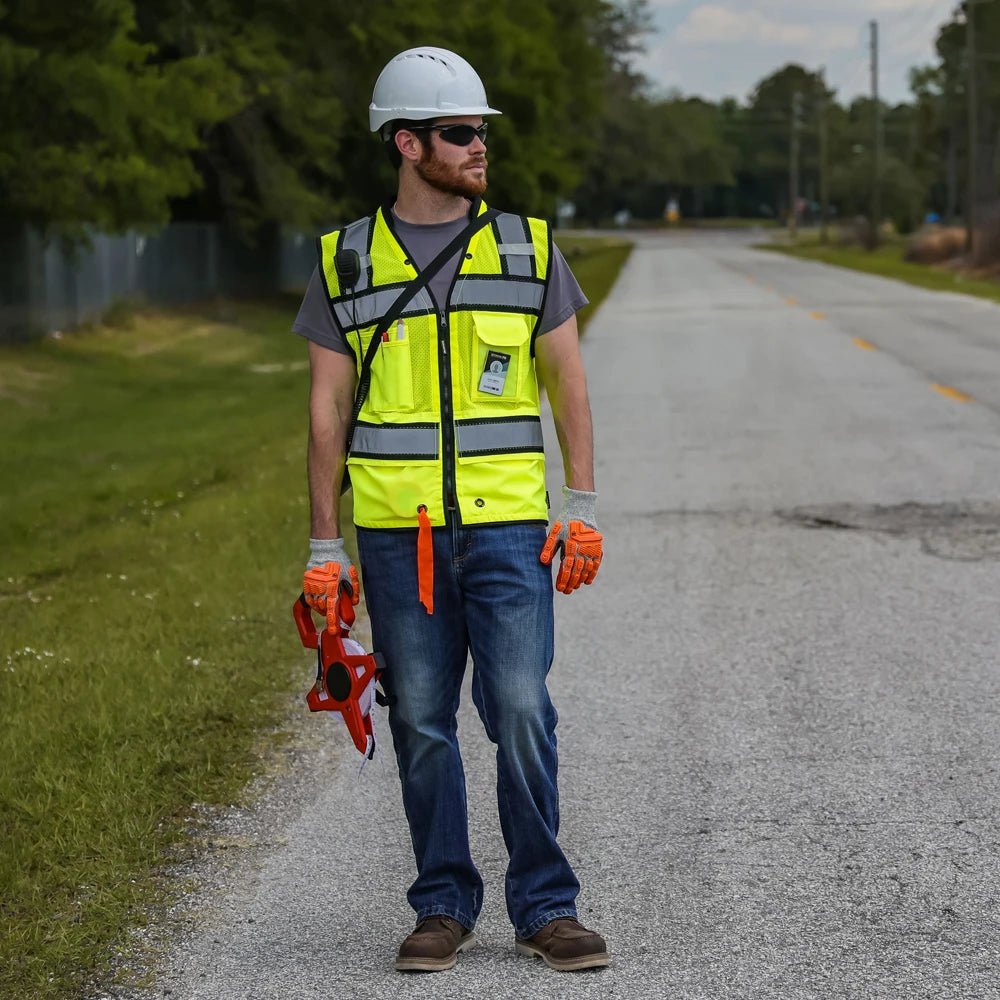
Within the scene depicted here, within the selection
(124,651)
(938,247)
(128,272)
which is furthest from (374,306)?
(938,247)

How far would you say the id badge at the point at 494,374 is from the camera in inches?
164

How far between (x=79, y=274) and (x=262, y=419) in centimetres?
964

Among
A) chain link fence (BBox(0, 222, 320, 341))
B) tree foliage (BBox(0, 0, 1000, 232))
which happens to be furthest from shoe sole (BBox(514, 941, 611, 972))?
chain link fence (BBox(0, 222, 320, 341))

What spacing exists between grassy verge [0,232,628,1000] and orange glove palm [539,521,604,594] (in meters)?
1.41

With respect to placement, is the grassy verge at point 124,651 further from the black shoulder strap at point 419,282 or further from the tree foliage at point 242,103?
the tree foliage at point 242,103

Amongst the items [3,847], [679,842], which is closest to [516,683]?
[679,842]

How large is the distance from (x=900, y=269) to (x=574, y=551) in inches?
2106

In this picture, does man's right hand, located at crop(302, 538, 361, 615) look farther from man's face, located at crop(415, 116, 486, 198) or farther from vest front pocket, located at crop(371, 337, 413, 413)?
man's face, located at crop(415, 116, 486, 198)

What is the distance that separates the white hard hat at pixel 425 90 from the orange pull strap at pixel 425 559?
0.89m

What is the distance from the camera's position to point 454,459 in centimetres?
416

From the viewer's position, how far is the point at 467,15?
123 feet

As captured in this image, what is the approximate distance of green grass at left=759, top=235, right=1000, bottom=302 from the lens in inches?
1627

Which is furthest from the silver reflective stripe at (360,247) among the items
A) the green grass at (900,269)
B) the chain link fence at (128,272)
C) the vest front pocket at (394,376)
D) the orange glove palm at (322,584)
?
the green grass at (900,269)

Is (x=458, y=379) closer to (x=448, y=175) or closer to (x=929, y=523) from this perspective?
(x=448, y=175)
